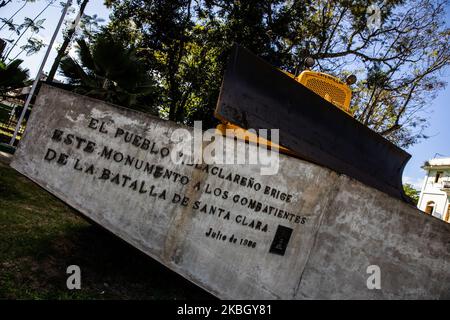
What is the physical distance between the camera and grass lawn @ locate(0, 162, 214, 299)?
9.42ft

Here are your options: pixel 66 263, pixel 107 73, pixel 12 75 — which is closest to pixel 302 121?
pixel 66 263

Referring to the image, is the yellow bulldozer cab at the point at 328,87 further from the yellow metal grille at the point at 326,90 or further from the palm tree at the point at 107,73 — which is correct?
the palm tree at the point at 107,73

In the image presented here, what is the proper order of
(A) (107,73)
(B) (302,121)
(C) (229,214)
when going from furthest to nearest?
(A) (107,73), (B) (302,121), (C) (229,214)

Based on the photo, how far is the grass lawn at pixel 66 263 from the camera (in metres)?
2.87

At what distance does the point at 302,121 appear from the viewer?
3914 mm

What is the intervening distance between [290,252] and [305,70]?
12.4 feet

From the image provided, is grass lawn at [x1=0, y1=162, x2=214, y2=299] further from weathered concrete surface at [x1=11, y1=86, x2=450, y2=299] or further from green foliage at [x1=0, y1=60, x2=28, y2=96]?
green foliage at [x1=0, y1=60, x2=28, y2=96]

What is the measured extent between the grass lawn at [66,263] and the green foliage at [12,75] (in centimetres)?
505

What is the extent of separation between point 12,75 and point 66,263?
24.1ft

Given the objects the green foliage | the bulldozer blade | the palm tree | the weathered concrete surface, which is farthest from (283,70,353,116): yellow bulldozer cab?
the green foliage

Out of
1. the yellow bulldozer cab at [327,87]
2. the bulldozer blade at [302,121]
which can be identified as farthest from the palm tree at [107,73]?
the bulldozer blade at [302,121]

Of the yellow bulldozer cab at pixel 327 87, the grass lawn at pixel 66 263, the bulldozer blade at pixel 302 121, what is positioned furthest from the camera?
the yellow bulldozer cab at pixel 327 87

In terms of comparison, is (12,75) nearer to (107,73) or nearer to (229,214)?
(107,73)
